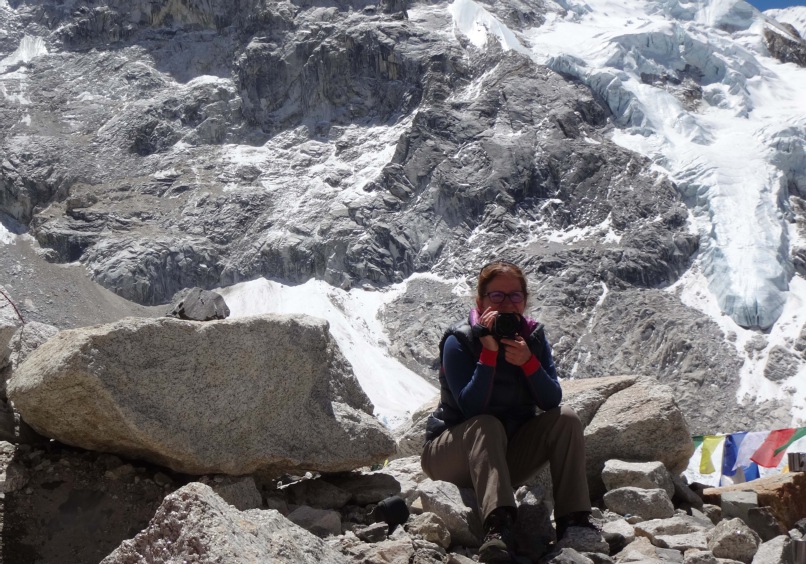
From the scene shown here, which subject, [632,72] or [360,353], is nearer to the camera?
[360,353]

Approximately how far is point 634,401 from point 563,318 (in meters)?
82.1

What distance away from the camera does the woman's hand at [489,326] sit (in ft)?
18.0

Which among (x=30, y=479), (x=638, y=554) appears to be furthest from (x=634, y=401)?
(x=30, y=479)

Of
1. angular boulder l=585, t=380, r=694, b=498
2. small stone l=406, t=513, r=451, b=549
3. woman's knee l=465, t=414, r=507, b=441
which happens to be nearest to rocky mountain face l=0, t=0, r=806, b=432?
angular boulder l=585, t=380, r=694, b=498

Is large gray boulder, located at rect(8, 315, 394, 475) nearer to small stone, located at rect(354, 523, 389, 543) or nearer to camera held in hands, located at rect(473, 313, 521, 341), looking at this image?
small stone, located at rect(354, 523, 389, 543)

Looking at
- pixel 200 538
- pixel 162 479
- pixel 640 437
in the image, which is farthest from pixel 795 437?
pixel 200 538

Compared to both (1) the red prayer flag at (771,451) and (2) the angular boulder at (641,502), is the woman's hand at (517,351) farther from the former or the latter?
(1) the red prayer flag at (771,451)

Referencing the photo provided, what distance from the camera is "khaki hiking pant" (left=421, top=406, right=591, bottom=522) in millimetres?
5211

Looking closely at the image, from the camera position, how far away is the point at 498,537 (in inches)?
191

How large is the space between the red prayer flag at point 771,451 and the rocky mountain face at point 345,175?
58.0m

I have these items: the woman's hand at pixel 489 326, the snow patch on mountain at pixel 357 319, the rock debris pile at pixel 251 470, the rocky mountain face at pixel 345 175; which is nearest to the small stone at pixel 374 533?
the rock debris pile at pixel 251 470

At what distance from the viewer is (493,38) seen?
4823 inches

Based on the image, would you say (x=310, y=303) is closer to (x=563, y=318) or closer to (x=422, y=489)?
(x=563, y=318)

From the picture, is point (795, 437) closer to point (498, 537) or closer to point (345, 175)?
point (498, 537)
